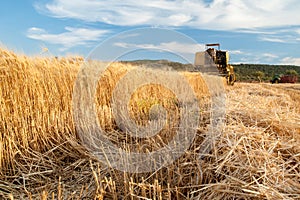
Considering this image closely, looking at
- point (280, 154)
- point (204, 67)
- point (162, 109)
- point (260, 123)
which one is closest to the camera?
point (280, 154)

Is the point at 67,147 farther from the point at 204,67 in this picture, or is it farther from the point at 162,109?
the point at 204,67

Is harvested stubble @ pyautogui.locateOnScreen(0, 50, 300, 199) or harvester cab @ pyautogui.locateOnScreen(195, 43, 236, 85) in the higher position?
harvester cab @ pyautogui.locateOnScreen(195, 43, 236, 85)

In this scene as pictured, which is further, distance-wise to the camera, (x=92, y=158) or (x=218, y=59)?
(x=218, y=59)

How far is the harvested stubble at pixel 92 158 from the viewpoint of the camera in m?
1.80

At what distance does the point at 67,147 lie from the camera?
2.90 metres

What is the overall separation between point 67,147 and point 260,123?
2.14 meters

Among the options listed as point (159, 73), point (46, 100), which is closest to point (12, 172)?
point (46, 100)

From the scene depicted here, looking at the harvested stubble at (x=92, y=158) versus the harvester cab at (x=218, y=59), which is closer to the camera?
the harvested stubble at (x=92, y=158)

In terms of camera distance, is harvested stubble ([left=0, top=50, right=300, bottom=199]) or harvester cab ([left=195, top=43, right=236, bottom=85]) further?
harvester cab ([left=195, top=43, right=236, bottom=85])

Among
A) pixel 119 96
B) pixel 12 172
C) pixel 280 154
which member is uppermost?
pixel 119 96

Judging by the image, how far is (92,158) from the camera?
8.66 feet

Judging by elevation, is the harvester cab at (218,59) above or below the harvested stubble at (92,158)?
above

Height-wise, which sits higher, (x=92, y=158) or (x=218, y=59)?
(x=218, y=59)

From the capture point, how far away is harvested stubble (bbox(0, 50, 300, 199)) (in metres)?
1.80
